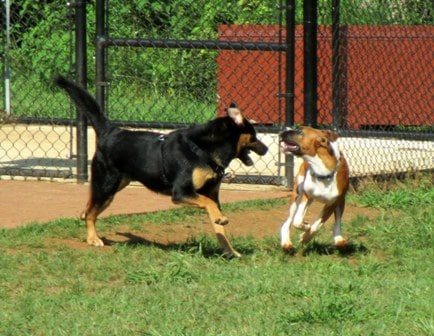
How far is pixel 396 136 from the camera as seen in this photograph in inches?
459

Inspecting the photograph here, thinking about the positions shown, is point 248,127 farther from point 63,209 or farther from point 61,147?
point 61,147

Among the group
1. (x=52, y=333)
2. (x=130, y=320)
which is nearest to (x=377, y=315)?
(x=130, y=320)

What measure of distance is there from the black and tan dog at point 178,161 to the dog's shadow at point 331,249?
54 centimetres

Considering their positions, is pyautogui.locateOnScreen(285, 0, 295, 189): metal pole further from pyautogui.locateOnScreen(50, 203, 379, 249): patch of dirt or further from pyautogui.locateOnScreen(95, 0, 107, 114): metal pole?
pyautogui.locateOnScreen(95, 0, 107, 114): metal pole

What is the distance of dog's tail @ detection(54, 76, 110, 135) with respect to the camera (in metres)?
7.34

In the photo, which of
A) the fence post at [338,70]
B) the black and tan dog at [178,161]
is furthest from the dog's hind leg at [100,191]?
the fence post at [338,70]

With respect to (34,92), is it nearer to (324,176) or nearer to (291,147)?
(291,147)

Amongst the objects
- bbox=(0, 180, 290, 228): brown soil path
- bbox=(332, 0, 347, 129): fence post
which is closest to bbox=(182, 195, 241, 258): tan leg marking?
bbox=(0, 180, 290, 228): brown soil path

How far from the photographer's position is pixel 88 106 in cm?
742

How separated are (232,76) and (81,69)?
4.21 m

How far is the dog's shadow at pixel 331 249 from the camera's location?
23.0 feet

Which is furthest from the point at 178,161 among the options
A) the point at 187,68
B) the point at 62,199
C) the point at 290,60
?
the point at 187,68

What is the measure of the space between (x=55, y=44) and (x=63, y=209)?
5044 millimetres

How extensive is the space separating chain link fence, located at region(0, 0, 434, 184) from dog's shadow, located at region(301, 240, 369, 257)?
2.75m
